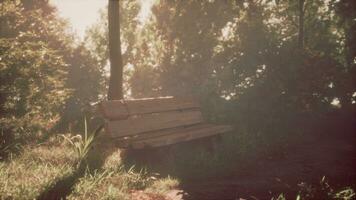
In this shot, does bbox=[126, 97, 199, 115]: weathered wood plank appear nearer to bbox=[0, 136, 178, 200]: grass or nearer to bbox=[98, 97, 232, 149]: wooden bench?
bbox=[98, 97, 232, 149]: wooden bench

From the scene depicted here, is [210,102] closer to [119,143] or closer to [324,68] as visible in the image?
A: [324,68]

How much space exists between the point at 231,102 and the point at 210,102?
1.19 meters

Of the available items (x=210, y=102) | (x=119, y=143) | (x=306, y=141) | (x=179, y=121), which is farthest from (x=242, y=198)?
(x=210, y=102)

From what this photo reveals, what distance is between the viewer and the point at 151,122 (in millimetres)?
8281

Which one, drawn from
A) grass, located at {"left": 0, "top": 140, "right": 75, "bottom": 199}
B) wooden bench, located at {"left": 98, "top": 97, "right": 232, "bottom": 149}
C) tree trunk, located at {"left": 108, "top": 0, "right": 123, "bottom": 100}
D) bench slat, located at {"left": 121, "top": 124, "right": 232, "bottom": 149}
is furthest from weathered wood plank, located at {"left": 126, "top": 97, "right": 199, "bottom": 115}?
tree trunk, located at {"left": 108, "top": 0, "right": 123, "bottom": 100}

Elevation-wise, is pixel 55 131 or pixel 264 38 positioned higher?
pixel 264 38

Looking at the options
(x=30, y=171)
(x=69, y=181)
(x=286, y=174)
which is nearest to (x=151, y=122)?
(x=286, y=174)

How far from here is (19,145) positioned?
22.5 feet

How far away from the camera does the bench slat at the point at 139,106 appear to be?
7156 mm

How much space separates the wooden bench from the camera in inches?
277

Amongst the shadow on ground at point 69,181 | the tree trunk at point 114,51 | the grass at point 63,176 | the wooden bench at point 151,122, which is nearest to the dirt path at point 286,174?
the grass at point 63,176

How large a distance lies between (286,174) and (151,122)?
346 cm

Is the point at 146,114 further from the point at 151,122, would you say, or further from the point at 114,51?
the point at 114,51

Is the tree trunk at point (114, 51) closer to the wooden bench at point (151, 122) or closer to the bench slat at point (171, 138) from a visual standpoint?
the wooden bench at point (151, 122)
